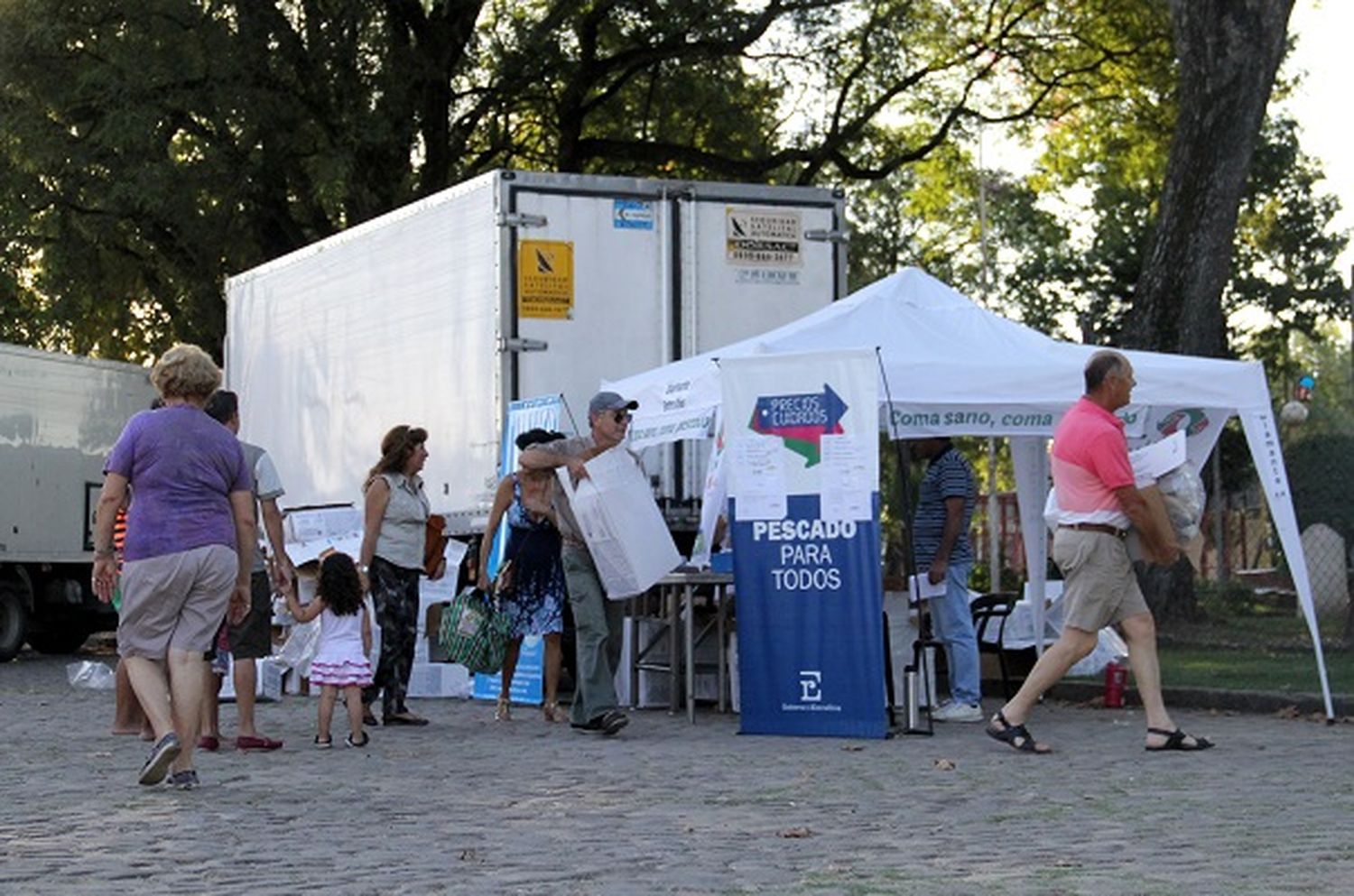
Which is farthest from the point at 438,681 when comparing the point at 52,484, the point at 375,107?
the point at 375,107

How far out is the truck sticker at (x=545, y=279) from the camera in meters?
17.4

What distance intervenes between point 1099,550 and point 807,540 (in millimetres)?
2157

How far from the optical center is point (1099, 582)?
12523mm

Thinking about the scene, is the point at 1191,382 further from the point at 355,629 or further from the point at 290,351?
the point at 290,351

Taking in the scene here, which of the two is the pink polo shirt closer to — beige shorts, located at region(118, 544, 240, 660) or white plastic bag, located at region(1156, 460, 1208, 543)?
white plastic bag, located at region(1156, 460, 1208, 543)

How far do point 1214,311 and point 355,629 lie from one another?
11.7 metres

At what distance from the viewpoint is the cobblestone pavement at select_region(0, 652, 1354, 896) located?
7.86m

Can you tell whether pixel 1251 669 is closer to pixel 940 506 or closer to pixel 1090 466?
pixel 940 506

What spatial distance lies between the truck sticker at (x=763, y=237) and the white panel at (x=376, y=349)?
5.69 feet

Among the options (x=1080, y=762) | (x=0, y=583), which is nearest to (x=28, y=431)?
(x=0, y=583)

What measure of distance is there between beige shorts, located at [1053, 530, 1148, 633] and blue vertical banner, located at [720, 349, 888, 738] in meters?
1.58

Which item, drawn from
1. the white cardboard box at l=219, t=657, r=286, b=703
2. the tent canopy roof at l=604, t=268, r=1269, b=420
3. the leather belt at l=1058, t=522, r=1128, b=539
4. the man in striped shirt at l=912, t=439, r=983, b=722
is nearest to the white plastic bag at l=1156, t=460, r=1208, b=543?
the leather belt at l=1058, t=522, r=1128, b=539

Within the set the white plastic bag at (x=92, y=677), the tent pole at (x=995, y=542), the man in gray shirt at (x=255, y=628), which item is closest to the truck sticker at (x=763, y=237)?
the man in gray shirt at (x=255, y=628)

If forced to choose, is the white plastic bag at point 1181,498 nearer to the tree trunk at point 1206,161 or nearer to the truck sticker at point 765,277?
the truck sticker at point 765,277
